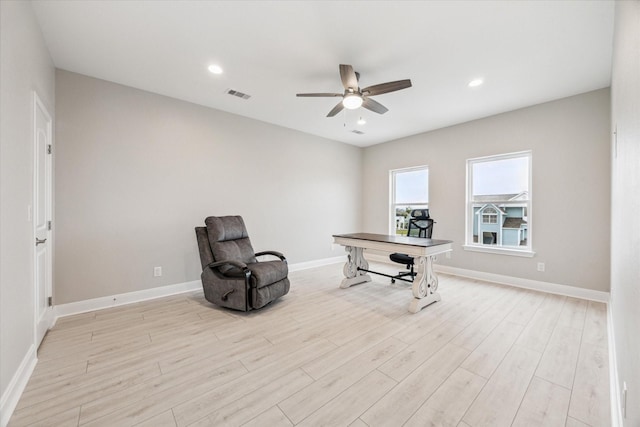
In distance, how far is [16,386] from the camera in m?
1.62

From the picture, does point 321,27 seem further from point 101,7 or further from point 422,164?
point 422,164

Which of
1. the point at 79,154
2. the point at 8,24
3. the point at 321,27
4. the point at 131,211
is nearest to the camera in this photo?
the point at 8,24

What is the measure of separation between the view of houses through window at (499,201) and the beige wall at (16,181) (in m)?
5.44

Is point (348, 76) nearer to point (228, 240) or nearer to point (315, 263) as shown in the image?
point (228, 240)

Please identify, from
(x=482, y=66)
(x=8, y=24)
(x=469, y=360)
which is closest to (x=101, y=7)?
(x=8, y=24)

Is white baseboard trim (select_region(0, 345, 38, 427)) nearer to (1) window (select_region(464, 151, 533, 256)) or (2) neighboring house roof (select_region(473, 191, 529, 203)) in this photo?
(1) window (select_region(464, 151, 533, 256))

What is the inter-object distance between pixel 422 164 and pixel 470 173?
91cm

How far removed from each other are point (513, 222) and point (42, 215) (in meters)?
5.93

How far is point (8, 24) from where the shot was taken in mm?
1606

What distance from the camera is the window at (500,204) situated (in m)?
4.02

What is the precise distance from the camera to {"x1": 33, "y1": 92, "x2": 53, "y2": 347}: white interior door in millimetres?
2162

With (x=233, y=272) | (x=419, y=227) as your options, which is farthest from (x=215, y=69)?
(x=419, y=227)

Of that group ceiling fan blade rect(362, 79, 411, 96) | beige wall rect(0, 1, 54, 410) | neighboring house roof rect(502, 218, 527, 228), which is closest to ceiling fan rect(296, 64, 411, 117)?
ceiling fan blade rect(362, 79, 411, 96)

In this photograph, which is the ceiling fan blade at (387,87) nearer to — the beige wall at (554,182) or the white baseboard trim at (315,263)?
the beige wall at (554,182)
